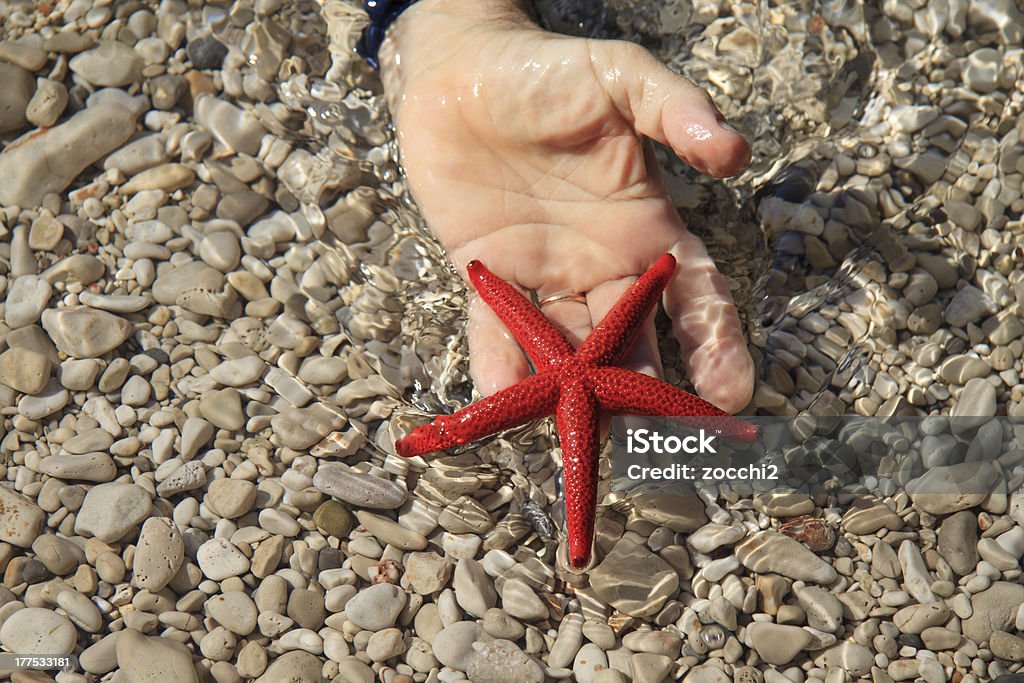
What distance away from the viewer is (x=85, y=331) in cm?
349

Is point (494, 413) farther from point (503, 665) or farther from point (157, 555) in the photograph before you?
point (157, 555)

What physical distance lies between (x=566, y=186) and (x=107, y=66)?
2437 millimetres

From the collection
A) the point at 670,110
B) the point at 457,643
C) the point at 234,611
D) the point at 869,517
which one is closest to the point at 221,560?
the point at 234,611

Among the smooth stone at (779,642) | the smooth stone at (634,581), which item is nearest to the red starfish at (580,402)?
the smooth stone at (634,581)

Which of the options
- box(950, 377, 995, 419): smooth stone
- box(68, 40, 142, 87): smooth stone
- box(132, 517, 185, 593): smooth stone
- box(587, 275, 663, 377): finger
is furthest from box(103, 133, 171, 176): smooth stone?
box(950, 377, 995, 419): smooth stone

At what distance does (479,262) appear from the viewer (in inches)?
120

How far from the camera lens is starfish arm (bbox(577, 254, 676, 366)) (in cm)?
273

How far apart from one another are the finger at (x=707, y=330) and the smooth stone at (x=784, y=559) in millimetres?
535

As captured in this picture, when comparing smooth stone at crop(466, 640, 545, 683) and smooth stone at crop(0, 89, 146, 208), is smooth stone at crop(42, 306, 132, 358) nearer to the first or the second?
smooth stone at crop(0, 89, 146, 208)

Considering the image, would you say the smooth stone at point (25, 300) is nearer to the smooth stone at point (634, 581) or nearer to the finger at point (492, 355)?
the finger at point (492, 355)

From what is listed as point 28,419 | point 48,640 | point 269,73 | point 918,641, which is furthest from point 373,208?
point 918,641

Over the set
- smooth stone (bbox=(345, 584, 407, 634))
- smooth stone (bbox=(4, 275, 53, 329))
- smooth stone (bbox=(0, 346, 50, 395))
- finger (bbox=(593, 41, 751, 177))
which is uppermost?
finger (bbox=(593, 41, 751, 177))

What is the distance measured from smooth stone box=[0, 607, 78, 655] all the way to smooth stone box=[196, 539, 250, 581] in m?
0.47

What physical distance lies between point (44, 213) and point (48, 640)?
6.19 ft
